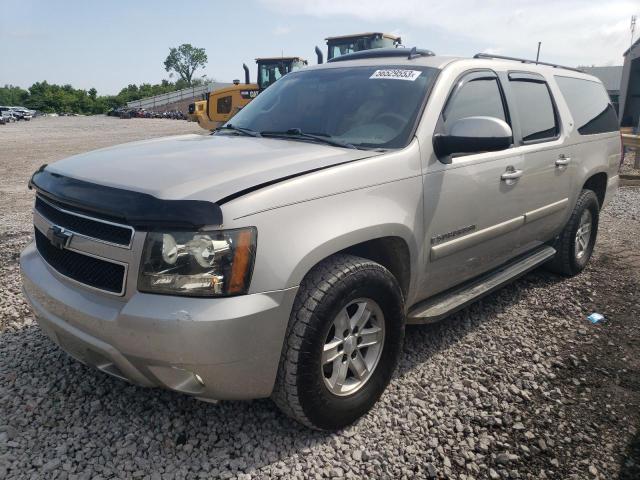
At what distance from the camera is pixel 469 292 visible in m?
3.43

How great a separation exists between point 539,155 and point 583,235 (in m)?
1.67

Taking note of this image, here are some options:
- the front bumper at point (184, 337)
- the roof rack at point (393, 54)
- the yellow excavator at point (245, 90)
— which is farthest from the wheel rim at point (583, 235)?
the yellow excavator at point (245, 90)

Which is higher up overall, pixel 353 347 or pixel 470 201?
pixel 470 201

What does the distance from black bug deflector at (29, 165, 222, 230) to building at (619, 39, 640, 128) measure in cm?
2818

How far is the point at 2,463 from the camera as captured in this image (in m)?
2.33

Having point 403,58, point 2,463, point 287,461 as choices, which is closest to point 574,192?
point 403,58

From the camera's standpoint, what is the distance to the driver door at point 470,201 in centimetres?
298

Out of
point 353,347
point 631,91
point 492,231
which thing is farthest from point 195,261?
point 631,91

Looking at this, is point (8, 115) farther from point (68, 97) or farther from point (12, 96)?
point (12, 96)

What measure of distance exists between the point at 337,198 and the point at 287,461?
49.8 inches

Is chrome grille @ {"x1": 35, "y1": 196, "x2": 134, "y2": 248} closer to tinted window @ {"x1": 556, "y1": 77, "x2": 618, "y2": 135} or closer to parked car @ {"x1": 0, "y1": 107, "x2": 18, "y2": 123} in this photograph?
tinted window @ {"x1": 556, "y1": 77, "x2": 618, "y2": 135}

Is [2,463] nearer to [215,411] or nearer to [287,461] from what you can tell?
[215,411]

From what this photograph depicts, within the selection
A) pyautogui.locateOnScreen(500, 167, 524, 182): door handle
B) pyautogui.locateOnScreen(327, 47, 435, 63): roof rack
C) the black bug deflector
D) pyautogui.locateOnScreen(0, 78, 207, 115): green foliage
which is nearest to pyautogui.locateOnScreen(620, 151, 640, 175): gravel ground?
pyautogui.locateOnScreen(500, 167, 524, 182): door handle

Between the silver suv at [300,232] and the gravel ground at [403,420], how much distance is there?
26cm
